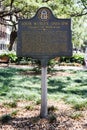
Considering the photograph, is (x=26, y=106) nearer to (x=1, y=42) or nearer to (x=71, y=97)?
(x=71, y=97)

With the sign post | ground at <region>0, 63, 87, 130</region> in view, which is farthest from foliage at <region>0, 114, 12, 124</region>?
the sign post

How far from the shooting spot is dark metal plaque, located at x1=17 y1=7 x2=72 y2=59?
7449mm

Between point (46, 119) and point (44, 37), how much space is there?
5.79 ft

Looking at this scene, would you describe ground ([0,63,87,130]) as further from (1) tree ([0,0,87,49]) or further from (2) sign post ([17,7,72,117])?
(1) tree ([0,0,87,49])

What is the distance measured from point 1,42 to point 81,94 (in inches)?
2257

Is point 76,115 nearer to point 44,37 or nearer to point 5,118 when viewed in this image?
point 5,118

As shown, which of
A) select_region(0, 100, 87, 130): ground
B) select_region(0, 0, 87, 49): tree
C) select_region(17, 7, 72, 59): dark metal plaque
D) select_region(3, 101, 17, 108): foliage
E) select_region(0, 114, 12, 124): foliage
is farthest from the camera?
select_region(0, 0, 87, 49): tree

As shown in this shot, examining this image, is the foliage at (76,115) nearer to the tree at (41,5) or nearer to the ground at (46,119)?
the ground at (46,119)

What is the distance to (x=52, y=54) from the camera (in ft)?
24.5

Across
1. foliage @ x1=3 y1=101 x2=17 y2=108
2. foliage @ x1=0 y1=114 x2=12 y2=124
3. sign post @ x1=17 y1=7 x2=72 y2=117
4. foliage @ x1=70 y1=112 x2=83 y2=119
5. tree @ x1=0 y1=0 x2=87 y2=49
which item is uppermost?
tree @ x1=0 y1=0 x2=87 y2=49

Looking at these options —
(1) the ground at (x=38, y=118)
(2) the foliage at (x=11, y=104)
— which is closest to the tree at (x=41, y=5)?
(2) the foliage at (x=11, y=104)

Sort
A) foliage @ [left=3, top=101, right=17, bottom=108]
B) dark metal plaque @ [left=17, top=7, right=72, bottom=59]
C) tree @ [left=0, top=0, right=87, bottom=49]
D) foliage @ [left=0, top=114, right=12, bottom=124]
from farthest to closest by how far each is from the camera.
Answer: tree @ [left=0, top=0, right=87, bottom=49] < foliage @ [left=3, top=101, right=17, bottom=108] < dark metal plaque @ [left=17, top=7, right=72, bottom=59] < foliage @ [left=0, top=114, right=12, bottom=124]

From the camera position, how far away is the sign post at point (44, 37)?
7449mm

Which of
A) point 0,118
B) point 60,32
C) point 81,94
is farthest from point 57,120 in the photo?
point 81,94
